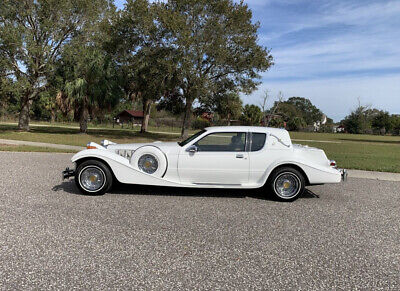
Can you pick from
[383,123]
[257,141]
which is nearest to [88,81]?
[257,141]

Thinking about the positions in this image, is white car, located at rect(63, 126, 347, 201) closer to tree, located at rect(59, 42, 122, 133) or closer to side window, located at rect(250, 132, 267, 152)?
side window, located at rect(250, 132, 267, 152)

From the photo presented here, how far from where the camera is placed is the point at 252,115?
64.8m

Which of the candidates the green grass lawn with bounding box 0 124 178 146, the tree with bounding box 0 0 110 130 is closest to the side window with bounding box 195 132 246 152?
the green grass lawn with bounding box 0 124 178 146

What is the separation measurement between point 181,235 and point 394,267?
242cm

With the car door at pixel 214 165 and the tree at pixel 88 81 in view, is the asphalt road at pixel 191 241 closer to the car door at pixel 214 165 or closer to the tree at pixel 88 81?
the car door at pixel 214 165

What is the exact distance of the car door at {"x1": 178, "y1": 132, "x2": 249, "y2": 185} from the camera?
5.55m

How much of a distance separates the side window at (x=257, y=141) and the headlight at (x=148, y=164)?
6.16ft

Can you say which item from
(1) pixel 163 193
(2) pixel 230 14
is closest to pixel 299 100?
(2) pixel 230 14

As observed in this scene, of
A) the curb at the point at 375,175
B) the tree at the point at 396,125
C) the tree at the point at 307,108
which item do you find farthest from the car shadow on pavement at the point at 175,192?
the tree at the point at 307,108

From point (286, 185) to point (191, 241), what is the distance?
2.68 metres

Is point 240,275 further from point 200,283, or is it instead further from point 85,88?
point 85,88

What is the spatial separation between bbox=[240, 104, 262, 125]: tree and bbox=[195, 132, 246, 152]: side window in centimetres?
5880

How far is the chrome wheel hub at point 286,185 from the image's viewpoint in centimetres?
562

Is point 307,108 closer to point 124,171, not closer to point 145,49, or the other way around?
point 145,49
